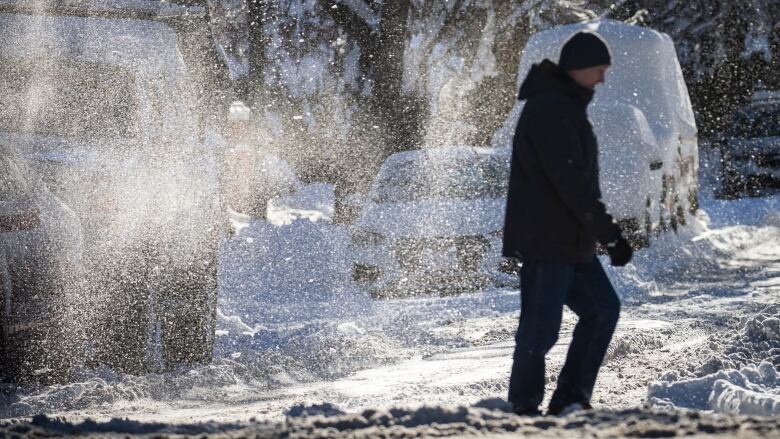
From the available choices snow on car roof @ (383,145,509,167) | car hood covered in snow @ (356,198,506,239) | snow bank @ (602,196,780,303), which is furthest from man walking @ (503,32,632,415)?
snow on car roof @ (383,145,509,167)

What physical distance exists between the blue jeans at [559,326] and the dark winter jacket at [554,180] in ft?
0.30

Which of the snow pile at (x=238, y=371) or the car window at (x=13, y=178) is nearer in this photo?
the car window at (x=13, y=178)

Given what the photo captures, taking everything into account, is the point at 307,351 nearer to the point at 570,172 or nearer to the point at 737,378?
the point at 737,378

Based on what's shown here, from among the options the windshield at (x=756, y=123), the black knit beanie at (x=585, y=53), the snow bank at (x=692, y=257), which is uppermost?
the black knit beanie at (x=585, y=53)

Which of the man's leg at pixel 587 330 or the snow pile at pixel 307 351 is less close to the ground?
the man's leg at pixel 587 330

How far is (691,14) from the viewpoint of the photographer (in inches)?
1277

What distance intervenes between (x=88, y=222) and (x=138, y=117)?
0.88m

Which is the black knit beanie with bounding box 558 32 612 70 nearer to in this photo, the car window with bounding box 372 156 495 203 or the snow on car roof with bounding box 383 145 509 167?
the car window with bounding box 372 156 495 203

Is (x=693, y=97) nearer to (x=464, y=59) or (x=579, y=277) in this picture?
(x=464, y=59)

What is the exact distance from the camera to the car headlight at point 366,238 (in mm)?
11452

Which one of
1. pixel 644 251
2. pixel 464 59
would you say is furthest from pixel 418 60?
pixel 644 251

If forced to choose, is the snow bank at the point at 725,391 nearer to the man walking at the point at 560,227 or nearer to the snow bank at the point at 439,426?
the man walking at the point at 560,227

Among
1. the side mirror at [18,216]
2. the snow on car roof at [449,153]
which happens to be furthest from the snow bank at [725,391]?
the snow on car roof at [449,153]

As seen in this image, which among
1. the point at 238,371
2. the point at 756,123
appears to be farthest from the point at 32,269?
the point at 756,123
